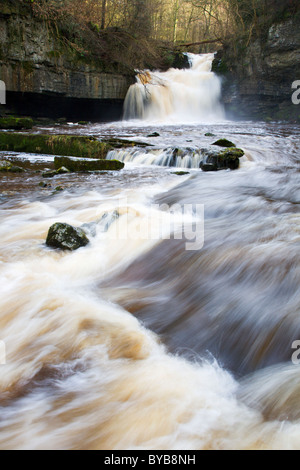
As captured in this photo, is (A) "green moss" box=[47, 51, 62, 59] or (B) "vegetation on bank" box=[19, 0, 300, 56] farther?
(B) "vegetation on bank" box=[19, 0, 300, 56]

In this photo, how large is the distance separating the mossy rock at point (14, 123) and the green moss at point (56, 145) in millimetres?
2785

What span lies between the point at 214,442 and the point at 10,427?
3.32 ft

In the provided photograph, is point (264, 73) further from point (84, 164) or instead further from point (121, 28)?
point (84, 164)

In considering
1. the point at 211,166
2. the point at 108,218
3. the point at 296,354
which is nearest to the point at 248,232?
the point at 108,218

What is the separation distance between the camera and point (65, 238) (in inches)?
148

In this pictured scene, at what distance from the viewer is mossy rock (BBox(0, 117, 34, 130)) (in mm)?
11766

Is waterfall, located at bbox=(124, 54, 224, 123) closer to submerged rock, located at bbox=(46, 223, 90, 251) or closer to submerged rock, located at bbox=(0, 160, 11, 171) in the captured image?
submerged rock, located at bbox=(0, 160, 11, 171)

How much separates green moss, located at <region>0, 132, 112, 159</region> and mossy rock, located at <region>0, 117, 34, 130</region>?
279 cm

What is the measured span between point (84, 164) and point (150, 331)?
577cm

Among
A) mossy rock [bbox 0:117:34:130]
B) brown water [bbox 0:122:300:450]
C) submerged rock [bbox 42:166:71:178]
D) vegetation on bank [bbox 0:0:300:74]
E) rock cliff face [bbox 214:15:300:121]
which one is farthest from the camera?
rock cliff face [bbox 214:15:300:121]

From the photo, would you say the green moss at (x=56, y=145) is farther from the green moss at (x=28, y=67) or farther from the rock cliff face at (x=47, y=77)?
the green moss at (x=28, y=67)

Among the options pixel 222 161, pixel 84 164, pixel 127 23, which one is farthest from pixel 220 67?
pixel 84 164

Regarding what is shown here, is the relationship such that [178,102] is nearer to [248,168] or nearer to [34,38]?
[34,38]

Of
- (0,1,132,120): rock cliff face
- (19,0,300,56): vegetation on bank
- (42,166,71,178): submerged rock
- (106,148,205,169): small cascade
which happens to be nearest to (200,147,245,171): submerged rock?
(106,148,205,169): small cascade
